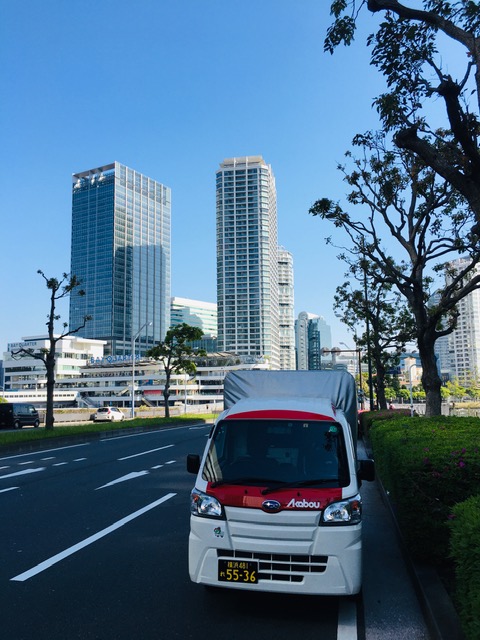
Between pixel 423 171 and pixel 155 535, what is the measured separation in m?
13.0

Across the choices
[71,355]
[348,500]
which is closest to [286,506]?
[348,500]

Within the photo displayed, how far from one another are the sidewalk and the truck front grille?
2.21ft

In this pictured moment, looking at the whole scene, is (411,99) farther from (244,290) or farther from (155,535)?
(244,290)

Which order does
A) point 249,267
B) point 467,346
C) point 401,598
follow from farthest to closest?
point 249,267 → point 467,346 → point 401,598

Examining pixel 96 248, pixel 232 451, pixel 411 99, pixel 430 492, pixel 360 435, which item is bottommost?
pixel 360 435

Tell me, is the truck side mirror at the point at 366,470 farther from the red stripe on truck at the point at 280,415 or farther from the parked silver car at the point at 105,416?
the parked silver car at the point at 105,416

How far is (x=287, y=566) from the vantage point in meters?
4.45

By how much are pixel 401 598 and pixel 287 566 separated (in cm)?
158

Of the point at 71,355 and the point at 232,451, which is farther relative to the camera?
the point at 71,355

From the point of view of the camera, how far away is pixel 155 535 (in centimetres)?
752

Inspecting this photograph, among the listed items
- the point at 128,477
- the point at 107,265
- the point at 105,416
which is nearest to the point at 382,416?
the point at 128,477

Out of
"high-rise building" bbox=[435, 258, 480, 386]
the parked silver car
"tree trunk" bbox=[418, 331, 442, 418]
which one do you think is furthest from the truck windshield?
"high-rise building" bbox=[435, 258, 480, 386]

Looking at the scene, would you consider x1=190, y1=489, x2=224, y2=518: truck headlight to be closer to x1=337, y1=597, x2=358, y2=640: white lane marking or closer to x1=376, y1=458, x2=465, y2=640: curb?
x1=337, y1=597, x2=358, y2=640: white lane marking

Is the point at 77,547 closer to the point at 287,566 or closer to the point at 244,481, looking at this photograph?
the point at 244,481
